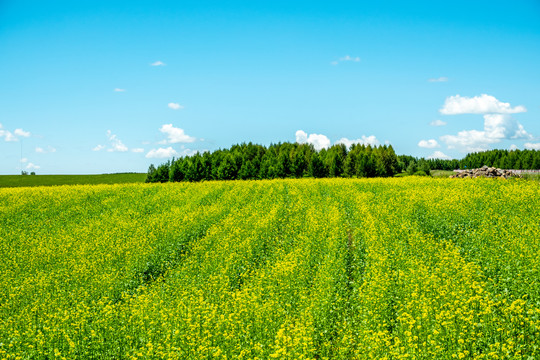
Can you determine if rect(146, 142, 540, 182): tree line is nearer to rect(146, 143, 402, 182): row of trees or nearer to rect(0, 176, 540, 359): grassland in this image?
rect(146, 143, 402, 182): row of trees

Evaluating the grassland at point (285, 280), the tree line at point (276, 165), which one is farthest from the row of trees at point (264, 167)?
the grassland at point (285, 280)

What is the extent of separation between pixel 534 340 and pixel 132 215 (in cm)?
2605

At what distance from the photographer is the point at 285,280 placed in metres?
12.1

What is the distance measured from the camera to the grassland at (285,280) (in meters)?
8.32

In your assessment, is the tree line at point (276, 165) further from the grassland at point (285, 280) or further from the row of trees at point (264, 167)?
the grassland at point (285, 280)

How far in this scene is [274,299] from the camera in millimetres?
10844

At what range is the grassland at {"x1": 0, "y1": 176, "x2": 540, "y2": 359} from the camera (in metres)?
8.32

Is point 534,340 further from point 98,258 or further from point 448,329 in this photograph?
point 98,258

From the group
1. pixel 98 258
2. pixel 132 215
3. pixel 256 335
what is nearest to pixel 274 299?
pixel 256 335

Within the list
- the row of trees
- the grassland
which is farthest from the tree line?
the grassland

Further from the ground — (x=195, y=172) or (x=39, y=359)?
(x=195, y=172)

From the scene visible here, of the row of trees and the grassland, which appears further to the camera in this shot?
the row of trees

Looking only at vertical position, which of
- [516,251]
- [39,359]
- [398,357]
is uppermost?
[516,251]

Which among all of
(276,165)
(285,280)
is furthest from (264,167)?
(285,280)
